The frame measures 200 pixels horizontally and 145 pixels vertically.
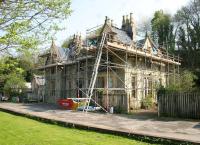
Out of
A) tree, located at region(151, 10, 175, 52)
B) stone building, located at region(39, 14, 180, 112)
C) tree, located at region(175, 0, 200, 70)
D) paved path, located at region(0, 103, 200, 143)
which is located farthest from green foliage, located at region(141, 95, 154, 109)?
tree, located at region(151, 10, 175, 52)

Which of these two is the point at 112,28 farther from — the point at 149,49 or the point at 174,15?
the point at 174,15

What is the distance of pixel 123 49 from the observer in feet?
95.2

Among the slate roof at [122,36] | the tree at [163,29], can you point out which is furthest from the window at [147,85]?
the tree at [163,29]

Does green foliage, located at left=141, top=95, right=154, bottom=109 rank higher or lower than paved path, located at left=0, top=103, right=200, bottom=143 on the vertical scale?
higher

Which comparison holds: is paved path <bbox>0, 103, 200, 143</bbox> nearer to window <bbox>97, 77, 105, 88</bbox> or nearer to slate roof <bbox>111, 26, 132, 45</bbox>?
window <bbox>97, 77, 105, 88</bbox>

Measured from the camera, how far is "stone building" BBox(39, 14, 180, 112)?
29141 millimetres

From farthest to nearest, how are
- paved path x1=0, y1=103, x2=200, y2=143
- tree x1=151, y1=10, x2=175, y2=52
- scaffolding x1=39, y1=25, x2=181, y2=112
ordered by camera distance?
1. tree x1=151, y1=10, x2=175, y2=52
2. scaffolding x1=39, y1=25, x2=181, y2=112
3. paved path x1=0, y1=103, x2=200, y2=143

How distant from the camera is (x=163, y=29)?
58.3 m

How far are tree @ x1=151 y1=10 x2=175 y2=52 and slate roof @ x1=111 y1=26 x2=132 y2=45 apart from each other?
2211 cm

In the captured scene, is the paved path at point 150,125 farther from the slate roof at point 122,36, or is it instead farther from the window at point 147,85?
the slate roof at point 122,36

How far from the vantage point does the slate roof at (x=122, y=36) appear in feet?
109

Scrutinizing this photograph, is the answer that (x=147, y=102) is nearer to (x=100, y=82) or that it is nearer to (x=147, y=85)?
(x=147, y=85)

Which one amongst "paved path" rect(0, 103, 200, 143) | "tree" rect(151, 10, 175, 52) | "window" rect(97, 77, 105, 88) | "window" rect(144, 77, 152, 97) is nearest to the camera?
"paved path" rect(0, 103, 200, 143)

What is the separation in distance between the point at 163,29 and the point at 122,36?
2591 cm
